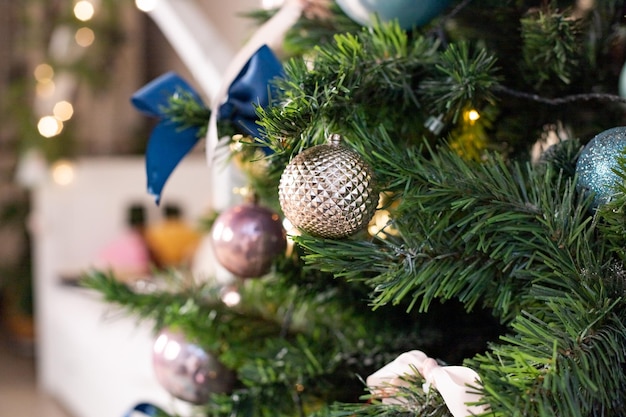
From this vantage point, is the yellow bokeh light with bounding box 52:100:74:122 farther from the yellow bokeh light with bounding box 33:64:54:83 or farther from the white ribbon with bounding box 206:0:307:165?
the white ribbon with bounding box 206:0:307:165

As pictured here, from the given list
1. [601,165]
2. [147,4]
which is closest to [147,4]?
[147,4]

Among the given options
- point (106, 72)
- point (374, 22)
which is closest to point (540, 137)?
point (374, 22)

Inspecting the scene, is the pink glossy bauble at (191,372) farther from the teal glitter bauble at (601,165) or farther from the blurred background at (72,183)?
the blurred background at (72,183)

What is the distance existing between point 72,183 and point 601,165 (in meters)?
1.56

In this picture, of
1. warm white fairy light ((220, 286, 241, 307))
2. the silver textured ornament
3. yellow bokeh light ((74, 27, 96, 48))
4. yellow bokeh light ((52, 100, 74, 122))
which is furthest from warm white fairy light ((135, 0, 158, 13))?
yellow bokeh light ((74, 27, 96, 48))

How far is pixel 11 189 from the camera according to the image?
2240 millimetres

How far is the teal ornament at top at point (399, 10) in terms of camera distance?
341 millimetres

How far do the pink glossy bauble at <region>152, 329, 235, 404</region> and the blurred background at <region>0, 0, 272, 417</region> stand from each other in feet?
1.60

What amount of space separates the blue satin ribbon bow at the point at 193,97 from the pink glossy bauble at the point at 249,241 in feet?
0.16

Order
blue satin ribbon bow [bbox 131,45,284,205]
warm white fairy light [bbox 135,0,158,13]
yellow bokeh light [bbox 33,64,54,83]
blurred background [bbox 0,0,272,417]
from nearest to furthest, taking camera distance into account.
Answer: blue satin ribbon bow [bbox 131,45,284,205], warm white fairy light [bbox 135,0,158,13], blurred background [bbox 0,0,272,417], yellow bokeh light [bbox 33,64,54,83]

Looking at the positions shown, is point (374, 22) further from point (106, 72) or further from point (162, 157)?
point (106, 72)

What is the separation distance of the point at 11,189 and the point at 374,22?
218 cm

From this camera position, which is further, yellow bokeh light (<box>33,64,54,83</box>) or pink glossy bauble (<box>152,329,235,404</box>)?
yellow bokeh light (<box>33,64,54,83</box>)

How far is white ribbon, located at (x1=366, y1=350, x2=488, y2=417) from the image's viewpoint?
0.24 metres
